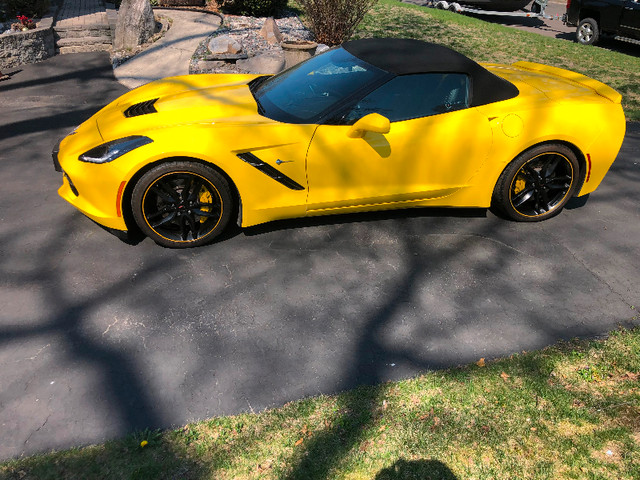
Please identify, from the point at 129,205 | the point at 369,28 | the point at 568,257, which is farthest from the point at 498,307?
the point at 369,28

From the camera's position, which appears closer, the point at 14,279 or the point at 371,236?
the point at 14,279

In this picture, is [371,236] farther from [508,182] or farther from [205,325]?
[205,325]

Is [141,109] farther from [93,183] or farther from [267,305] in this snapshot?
[267,305]

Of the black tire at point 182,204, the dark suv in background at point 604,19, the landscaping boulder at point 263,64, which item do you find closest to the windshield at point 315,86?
the black tire at point 182,204

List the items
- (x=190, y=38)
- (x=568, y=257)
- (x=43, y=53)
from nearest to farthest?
(x=568, y=257) → (x=43, y=53) → (x=190, y=38)

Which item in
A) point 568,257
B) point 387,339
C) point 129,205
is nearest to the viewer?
Result: point 387,339

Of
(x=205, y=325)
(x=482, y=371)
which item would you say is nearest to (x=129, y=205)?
(x=205, y=325)

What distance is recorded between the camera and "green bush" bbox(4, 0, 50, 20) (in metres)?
10.4

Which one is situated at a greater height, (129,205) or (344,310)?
(129,205)

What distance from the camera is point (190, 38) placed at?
10305 millimetres

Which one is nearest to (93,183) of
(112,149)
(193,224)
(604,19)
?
(112,149)

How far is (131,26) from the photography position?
9.71 m

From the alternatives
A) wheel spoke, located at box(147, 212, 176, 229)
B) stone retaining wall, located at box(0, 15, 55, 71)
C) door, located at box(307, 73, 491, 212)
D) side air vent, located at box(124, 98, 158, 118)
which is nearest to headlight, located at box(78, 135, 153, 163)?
side air vent, located at box(124, 98, 158, 118)

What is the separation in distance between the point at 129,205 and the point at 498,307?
2758 millimetres
